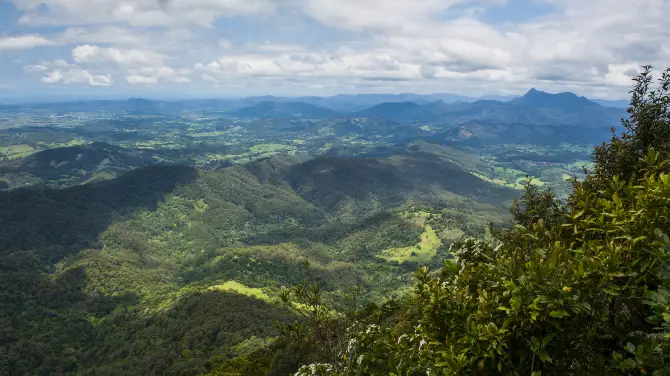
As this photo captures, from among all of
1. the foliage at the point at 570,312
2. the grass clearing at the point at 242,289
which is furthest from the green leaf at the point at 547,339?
the grass clearing at the point at 242,289

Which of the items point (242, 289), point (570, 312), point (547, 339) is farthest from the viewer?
point (242, 289)

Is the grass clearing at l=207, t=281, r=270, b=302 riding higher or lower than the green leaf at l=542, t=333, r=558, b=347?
lower

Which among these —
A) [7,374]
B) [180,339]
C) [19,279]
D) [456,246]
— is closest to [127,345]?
[180,339]

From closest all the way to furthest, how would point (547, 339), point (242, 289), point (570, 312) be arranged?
point (547, 339), point (570, 312), point (242, 289)

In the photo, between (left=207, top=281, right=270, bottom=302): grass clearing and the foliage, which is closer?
the foliage

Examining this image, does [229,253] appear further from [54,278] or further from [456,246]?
[456,246]

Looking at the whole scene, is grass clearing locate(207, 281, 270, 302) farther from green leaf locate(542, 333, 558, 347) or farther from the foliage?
green leaf locate(542, 333, 558, 347)

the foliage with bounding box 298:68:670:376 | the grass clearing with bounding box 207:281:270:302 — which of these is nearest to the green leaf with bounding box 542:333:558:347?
the foliage with bounding box 298:68:670:376

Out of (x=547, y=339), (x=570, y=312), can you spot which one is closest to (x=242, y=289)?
(x=570, y=312)

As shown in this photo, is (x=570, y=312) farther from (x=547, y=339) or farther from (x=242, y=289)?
(x=242, y=289)

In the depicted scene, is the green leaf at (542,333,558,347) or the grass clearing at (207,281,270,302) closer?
the green leaf at (542,333,558,347)

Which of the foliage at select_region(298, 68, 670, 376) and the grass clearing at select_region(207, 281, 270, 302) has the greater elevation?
the foliage at select_region(298, 68, 670, 376)
